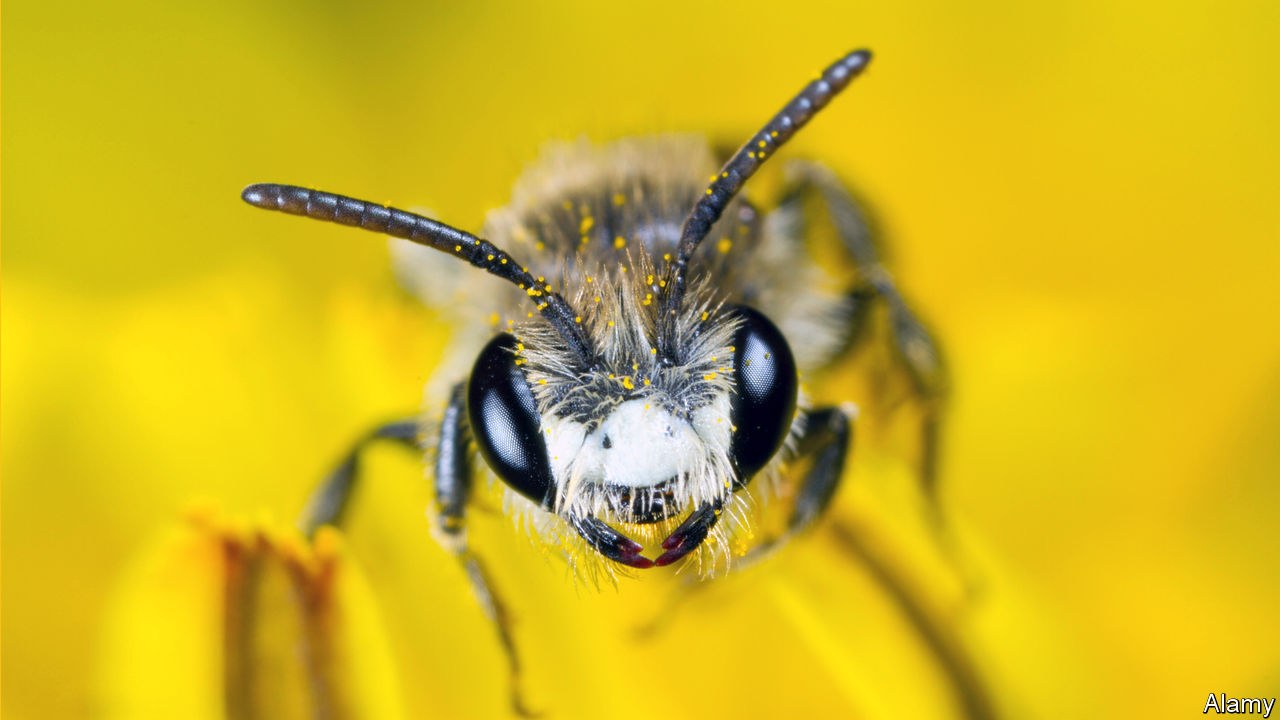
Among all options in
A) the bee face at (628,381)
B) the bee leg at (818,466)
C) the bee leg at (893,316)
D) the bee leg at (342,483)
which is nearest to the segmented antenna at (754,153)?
the bee face at (628,381)

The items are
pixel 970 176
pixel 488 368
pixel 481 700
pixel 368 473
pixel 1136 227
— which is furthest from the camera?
pixel 970 176

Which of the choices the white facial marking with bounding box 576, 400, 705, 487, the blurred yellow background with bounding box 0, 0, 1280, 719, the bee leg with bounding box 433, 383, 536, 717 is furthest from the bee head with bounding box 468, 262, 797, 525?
the blurred yellow background with bounding box 0, 0, 1280, 719

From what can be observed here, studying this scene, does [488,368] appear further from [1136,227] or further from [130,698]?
[1136,227]

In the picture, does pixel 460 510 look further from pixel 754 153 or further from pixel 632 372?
pixel 754 153

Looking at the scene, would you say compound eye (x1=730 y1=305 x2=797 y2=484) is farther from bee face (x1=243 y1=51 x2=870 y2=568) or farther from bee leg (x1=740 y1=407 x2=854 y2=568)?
bee leg (x1=740 y1=407 x2=854 y2=568)

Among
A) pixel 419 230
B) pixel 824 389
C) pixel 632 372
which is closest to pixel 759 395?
pixel 632 372

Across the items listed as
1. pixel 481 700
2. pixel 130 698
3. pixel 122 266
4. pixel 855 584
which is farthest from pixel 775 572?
pixel 122 266
